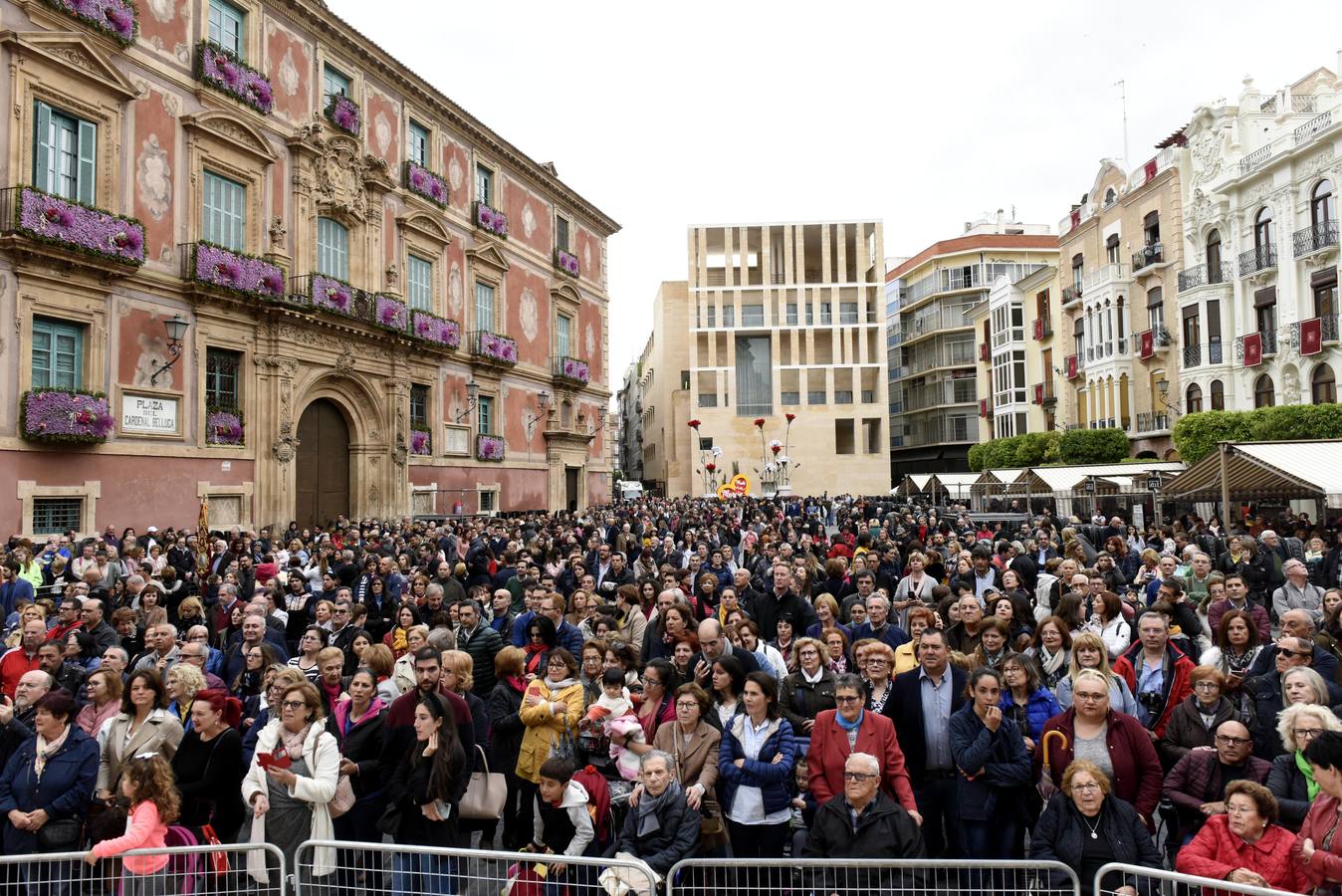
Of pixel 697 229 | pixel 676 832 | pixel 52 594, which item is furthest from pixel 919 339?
pixel 676 832

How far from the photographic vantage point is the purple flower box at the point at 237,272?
19.9m

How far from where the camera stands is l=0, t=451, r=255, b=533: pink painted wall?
16.2 m

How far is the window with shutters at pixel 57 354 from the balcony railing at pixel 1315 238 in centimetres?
3394

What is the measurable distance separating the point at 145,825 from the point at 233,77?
21241mm

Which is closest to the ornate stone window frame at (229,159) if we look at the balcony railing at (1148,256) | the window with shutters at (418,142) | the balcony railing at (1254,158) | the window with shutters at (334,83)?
the window with shutters at (334,83)

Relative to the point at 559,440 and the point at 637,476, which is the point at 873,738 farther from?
the point at 637,476

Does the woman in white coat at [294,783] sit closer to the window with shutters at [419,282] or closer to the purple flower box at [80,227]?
the purple flower box at [80,227]

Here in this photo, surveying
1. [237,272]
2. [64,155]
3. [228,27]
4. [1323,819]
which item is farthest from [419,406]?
[1323,819]

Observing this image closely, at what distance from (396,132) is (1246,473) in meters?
24.7

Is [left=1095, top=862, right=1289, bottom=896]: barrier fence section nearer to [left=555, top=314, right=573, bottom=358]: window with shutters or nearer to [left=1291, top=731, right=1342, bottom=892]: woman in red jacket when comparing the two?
[left=1291, top=731, right=1342, bottom=892]: woman in red jacket

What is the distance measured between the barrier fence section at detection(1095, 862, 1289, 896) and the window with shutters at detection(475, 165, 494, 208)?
30892 millimetres

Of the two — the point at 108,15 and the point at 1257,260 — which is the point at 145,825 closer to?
the point at 108,15

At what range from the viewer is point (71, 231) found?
1675 centimetres

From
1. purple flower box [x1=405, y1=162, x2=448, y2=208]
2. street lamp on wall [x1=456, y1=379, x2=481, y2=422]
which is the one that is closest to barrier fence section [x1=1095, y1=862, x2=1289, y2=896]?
purple flower box [x1=405, y1=162, x2=448, y2=208]
